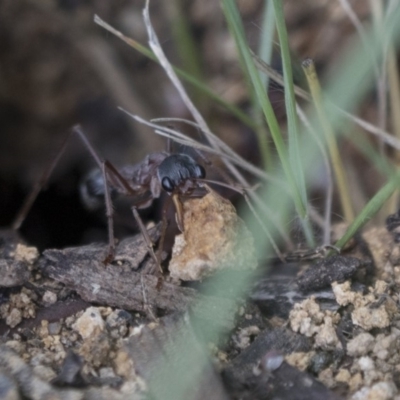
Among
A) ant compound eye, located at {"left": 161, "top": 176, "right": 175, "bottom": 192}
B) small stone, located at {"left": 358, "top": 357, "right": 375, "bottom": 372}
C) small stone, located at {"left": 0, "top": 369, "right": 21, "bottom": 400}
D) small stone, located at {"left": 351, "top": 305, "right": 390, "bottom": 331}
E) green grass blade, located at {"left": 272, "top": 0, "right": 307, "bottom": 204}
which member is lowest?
small stone, located at {"left": 358, "top": 357, "right": 375, "bottom": 372}

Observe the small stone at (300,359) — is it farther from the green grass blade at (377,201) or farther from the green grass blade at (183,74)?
the green grass blade at (183,74)

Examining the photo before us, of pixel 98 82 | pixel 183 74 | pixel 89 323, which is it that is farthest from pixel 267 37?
pixel 98 82

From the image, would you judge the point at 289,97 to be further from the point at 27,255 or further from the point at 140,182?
the point at 140,182

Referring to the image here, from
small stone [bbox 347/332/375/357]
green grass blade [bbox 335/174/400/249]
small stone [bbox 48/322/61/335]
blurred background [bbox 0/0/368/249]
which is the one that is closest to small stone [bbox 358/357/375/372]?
small stone [bbox 347/332/375/357]

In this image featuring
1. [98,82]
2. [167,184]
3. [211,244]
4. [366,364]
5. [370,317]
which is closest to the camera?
[366,364]

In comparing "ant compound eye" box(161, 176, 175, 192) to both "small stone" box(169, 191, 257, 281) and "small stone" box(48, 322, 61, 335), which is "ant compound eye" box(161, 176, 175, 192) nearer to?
"small stone" box(169, 191, 257, 281)

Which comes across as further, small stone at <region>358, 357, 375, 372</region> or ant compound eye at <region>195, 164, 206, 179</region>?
ant compound eye at <region>195, 164, 206, 179</region>
